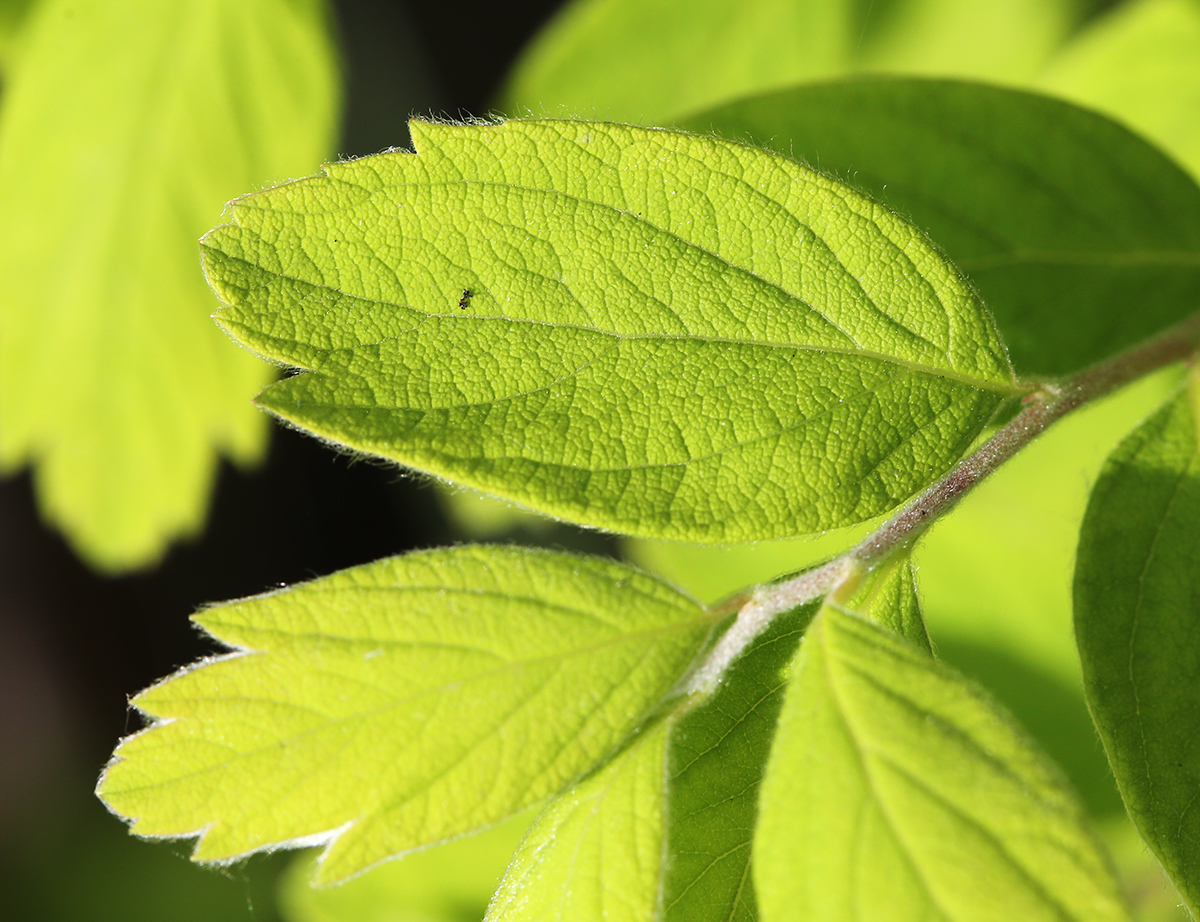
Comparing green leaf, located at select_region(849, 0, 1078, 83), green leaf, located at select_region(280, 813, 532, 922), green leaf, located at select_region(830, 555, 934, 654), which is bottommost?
green leaf, located at select_region(280, 813, 532, 922)

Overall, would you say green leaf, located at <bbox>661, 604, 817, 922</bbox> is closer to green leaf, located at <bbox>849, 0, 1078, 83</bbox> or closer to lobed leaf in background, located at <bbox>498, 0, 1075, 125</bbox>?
lobed leaf in background, located at <bbox>498, 0, 1075, 125</bbox>

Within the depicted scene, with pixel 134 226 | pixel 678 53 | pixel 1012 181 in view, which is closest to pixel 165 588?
pixel 134 226

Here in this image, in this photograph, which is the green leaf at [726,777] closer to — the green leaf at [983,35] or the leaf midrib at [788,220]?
the leaf midrib at [788,220]

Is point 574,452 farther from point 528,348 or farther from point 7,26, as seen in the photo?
point 7,26

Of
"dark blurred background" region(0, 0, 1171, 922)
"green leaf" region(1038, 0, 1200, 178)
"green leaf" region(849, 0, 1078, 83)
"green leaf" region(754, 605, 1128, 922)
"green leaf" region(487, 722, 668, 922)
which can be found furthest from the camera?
"dark blurred background" region(0, 0, 1171, 922)

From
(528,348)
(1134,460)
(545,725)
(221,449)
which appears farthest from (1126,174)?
(221,449)

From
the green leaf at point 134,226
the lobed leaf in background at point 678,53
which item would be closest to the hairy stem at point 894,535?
the lobed leaf in background at point 678,53

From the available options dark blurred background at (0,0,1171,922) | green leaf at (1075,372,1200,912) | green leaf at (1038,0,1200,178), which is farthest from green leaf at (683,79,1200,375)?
dark blurred background at (0,0,1171,922)
